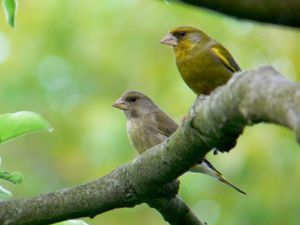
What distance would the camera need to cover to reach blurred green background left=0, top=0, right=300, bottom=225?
7.79 meters

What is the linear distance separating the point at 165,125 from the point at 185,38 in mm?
1170

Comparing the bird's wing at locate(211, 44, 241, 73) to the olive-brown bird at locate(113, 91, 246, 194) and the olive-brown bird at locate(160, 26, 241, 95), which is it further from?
the olive-brown bird at locate(113, 91, 246, 194)

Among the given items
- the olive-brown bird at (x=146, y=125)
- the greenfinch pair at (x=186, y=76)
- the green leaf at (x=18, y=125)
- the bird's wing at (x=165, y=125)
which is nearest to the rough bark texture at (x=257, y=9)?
the green leaf at (x=18, y=125)

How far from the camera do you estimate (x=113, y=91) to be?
9.30 meters

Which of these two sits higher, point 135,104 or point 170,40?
point 170,40

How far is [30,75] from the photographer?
28.9 feet

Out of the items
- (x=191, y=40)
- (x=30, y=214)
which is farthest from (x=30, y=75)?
(x=30, y=214)

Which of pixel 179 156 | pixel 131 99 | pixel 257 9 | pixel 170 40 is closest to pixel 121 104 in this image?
pixel 131 99

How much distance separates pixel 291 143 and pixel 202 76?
3933 mm

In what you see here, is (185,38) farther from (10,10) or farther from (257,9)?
(257,9)

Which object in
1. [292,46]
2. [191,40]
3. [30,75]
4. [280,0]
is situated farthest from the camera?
[30,75]

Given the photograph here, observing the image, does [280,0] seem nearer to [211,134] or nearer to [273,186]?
[211,134]

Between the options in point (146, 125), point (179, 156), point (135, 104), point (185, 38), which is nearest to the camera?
point (179, 156)

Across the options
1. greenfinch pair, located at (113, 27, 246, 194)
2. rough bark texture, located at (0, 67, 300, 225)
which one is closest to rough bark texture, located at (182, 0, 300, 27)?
rough bark texture, located at (0, 67, 300, 225)
